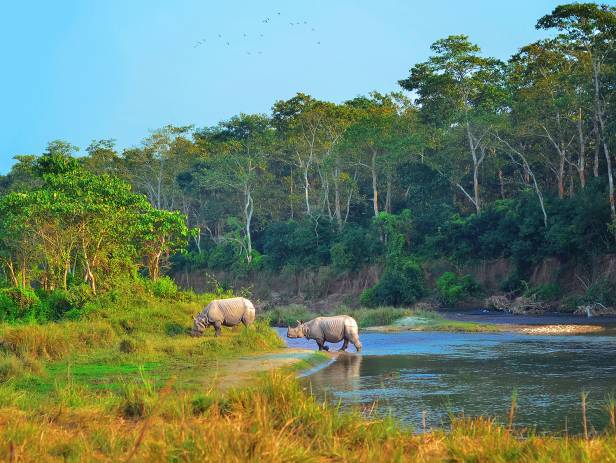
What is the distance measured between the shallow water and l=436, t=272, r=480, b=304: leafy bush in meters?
18.8

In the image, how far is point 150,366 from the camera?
18047 mm

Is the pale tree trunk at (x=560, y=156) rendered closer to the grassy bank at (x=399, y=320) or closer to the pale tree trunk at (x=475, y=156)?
the pale tree trunk at (x=475, y=156)

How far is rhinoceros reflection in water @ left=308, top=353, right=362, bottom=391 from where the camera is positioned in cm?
1656

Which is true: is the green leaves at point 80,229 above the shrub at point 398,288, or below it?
above

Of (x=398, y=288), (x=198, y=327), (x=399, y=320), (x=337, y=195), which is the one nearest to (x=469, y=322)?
(x=399, y=320)

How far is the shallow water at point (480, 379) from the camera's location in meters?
13.2

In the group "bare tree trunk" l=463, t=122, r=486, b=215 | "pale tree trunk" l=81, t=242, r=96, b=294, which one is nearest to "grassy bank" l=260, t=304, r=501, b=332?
"pale tree trunk" l=81, t=242, r=96, b=294

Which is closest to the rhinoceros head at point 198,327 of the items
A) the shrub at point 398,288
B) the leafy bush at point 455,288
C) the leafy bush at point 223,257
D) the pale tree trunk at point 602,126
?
the pale tree trunk at point 602,126

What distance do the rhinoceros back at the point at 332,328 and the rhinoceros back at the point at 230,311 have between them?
2.00 metres

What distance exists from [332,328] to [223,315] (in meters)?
3.19

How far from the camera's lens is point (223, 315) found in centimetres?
2459

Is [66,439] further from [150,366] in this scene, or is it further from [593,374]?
[593,374]

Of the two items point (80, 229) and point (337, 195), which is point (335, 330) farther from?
point (337, 195)

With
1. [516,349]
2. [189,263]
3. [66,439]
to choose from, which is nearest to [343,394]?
[66,439]
